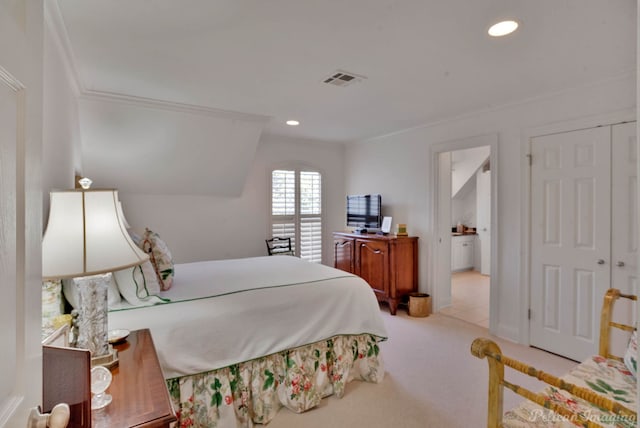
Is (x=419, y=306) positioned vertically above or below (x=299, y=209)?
below

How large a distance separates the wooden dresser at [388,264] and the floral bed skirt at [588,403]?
244cm

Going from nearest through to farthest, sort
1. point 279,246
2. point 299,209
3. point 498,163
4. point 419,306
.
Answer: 1. point 498,163
2. point 419,306
3. point 279,246
4. point 299,209

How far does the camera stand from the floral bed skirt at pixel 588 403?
1296 mm

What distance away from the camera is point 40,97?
0.67 meters

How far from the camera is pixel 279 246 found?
4.95 metres

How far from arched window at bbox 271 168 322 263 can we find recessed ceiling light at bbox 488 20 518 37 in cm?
348

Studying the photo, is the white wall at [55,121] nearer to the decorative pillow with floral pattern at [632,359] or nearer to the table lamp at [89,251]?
the table lamp at [89,251]

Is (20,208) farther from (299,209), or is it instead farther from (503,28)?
(299,209)

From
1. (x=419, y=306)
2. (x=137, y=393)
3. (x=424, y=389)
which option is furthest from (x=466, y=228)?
(x=137, y=393)

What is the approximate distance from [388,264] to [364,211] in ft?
3.52

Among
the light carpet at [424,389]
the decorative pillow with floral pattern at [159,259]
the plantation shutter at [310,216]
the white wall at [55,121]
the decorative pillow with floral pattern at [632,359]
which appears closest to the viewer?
the decorative pillow with floral pattern at [632,359]

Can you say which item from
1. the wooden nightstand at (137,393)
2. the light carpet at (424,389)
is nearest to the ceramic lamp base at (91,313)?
the wooden nightstand at (137,393)

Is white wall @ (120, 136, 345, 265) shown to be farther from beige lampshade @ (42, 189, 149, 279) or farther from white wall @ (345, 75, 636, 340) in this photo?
beige lampshade @ (42, 189, 149, 279)

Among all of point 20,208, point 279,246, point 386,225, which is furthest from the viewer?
point 279,246
